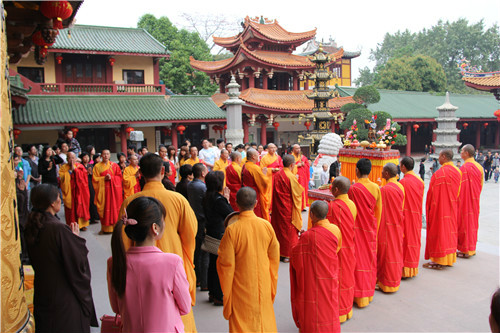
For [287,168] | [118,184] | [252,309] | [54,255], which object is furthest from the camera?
[118,184]

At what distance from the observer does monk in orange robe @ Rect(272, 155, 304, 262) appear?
5.64 metres

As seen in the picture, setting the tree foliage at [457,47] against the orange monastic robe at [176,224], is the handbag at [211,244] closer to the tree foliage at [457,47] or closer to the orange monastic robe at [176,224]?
the orange monastic robe at [176,224]

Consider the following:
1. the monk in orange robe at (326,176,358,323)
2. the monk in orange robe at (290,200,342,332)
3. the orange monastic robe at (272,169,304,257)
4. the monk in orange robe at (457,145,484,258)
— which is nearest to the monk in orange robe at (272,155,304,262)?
the orange monastic robe at (272,169,304,257)

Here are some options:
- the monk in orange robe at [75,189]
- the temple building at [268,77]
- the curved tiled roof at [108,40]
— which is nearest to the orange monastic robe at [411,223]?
the monk in orange robe at [75,189]

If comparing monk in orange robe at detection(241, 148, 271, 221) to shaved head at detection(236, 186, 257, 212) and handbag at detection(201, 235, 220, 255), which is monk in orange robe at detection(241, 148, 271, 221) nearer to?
handbag at detection(201, 235, 220, 255)

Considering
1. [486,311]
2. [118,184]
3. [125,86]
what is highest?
[125,86]

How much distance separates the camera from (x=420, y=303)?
452cm

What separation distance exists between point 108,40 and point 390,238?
17440 mm

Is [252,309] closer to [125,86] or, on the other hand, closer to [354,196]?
[354,196]

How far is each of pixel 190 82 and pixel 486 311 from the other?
24261 mm

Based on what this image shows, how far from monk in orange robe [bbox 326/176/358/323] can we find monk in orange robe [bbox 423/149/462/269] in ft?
6.71

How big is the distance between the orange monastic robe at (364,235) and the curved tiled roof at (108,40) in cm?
1597

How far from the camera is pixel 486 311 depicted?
14.2 feet

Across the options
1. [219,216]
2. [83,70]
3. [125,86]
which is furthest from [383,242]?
[83,70]
